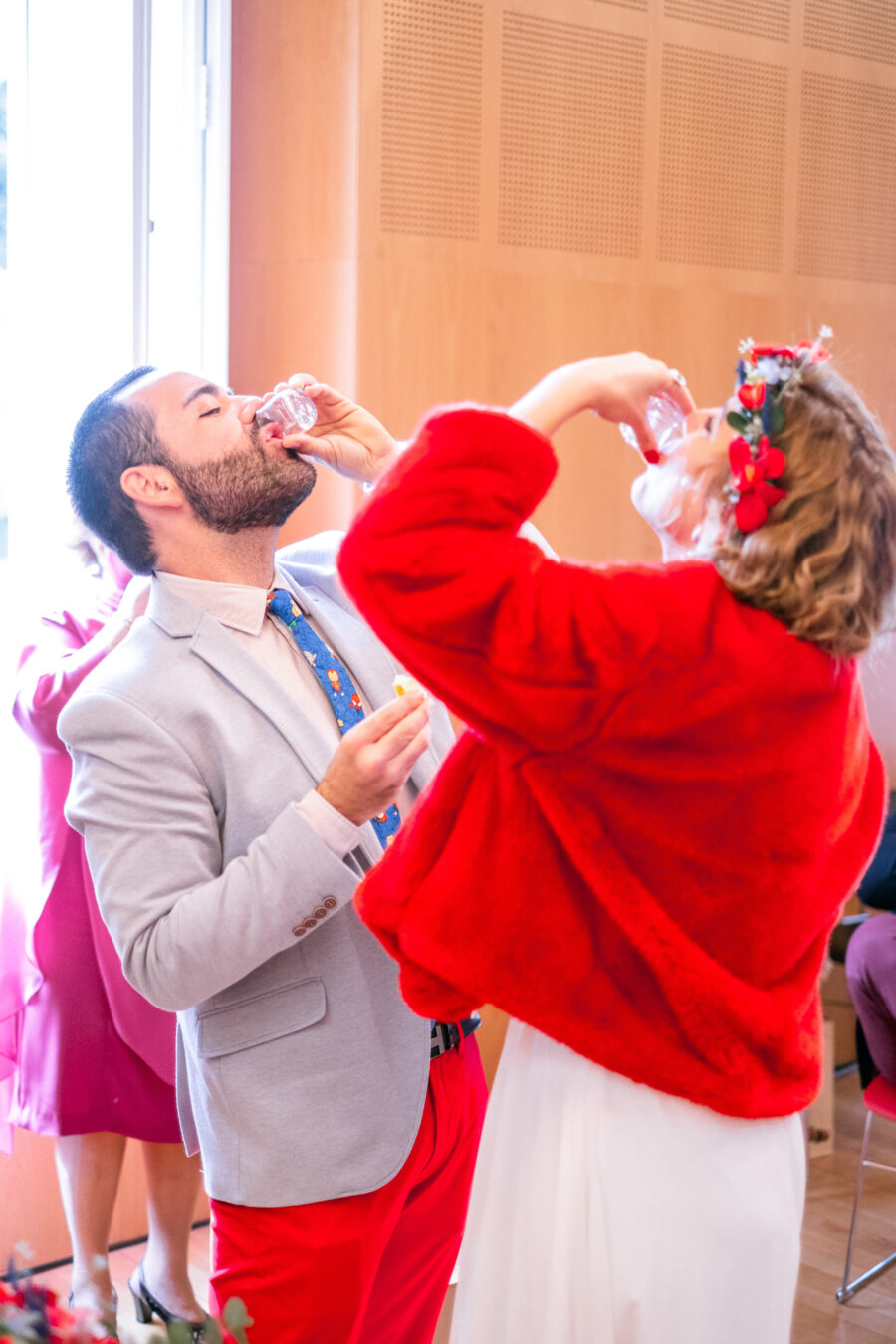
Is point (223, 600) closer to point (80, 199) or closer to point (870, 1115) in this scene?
point (80, 199)

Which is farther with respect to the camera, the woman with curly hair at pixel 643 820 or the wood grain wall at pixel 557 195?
the wood grain wall at pixel 557 195

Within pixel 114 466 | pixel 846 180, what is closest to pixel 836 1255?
pixel 114 466

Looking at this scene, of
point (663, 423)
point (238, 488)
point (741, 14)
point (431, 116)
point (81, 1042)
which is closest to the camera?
point (663, 423)

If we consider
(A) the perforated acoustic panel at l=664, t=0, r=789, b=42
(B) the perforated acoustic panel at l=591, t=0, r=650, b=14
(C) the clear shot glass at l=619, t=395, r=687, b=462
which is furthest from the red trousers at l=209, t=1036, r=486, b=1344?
(A) the perforated acoustic panel at l=664, t=0, r=789, b=42

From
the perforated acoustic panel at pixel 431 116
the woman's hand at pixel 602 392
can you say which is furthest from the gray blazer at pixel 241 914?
the perforated acoustic panel at pixel 431 116

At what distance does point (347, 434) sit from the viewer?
1.94 meters

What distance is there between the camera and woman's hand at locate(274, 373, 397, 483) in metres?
1.89

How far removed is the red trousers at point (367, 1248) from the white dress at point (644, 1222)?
0.37 metres

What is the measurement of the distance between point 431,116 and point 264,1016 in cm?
244

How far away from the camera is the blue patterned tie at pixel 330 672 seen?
179 centimetres

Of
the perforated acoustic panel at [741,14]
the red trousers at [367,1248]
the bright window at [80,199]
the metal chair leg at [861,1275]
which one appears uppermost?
the perforated acoustic panel at [741,14]

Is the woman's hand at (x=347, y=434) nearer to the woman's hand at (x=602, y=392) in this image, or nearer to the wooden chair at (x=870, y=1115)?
the woman's hand at (x=602, y=392)

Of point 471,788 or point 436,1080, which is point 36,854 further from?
point 471,788

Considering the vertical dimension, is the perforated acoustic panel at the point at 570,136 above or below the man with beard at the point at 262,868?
above
